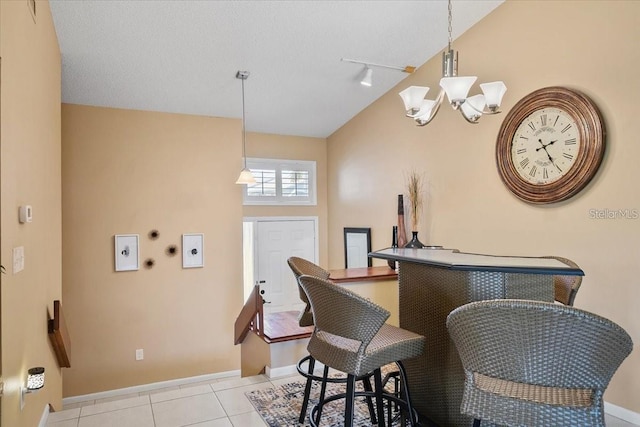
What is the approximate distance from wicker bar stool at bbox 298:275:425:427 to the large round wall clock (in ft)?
6.82

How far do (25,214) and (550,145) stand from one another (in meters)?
3.66

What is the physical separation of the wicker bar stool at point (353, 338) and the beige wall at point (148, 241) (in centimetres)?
359

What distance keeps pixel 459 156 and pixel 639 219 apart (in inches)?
69.0

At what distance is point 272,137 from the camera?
6371 millimetres

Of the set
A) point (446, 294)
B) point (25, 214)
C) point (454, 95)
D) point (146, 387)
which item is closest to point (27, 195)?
point (25, 214)

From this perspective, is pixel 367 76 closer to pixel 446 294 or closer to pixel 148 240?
pixel 446 294

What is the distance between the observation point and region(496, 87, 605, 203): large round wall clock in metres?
3.08

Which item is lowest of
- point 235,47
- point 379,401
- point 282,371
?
point 282,371

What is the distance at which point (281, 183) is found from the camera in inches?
255

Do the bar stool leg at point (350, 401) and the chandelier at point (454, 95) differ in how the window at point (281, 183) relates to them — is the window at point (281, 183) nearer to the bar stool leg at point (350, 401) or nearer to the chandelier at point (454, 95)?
the chandelier at point (454, 95)

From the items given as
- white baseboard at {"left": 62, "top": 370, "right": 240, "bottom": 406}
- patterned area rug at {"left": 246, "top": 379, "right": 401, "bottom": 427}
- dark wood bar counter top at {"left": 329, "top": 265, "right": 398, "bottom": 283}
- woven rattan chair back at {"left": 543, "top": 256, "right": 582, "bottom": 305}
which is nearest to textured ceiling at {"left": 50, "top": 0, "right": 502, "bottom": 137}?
dark wood bar counter top at {"left": 329, "top": 265, "right": 398, "bottom": 283}

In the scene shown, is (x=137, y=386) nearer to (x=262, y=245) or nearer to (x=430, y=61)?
(x=262, y=245)

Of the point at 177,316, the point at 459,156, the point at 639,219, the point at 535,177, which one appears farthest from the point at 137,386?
the point at 639,219

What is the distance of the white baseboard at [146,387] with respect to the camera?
4688 millimetres
